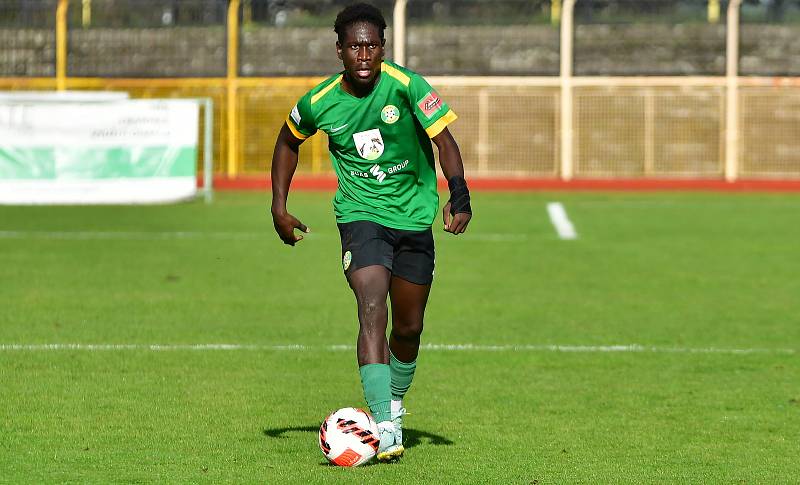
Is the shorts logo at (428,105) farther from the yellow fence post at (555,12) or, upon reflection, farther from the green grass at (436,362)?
the yellow fence post at (555,12)

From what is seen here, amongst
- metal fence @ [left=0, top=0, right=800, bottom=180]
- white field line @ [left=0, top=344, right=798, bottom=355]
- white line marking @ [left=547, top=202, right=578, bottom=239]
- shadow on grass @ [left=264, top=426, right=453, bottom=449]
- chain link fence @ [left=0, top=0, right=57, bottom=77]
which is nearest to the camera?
shadow on grass @ [left=264, top=426, right=453, bottom=449]

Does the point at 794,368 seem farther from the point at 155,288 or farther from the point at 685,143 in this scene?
the point at 685,143

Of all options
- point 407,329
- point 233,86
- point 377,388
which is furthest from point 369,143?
point 233,86

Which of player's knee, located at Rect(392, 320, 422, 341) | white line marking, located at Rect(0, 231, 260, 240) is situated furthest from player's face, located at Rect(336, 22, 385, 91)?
white line marking, located at Rect(0, 231, 260, 240)

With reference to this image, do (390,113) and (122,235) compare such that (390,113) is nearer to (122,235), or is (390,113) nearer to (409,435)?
(409,435)

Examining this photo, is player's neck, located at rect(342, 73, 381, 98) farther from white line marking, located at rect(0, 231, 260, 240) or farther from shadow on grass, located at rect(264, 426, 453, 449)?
white line marking, located at rect(0, 231, 260, 240)

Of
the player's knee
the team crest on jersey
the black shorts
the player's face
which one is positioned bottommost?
the player's knee

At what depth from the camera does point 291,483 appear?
21.5 feet

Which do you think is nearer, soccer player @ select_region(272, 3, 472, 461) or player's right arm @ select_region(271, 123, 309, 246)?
soccer player @ select_region(272, 3, 472, 461)

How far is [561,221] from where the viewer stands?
23625 millimetres

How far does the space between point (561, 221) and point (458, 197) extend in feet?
54.8

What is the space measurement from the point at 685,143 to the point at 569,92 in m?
2.90

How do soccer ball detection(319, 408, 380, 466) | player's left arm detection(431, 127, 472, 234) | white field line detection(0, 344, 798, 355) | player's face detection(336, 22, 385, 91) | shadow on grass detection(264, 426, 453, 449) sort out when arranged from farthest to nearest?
white field line detection(0, 344, 798, 355)
shadow on grass detection(264, 426, 453, 449)
player's left arm detection(431, 127, 472, 234)
player's face detection(336, 22, 385, 91)
soccer ball detection(319, 408, 380, 466)

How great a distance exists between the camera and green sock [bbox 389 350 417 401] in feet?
24.8
